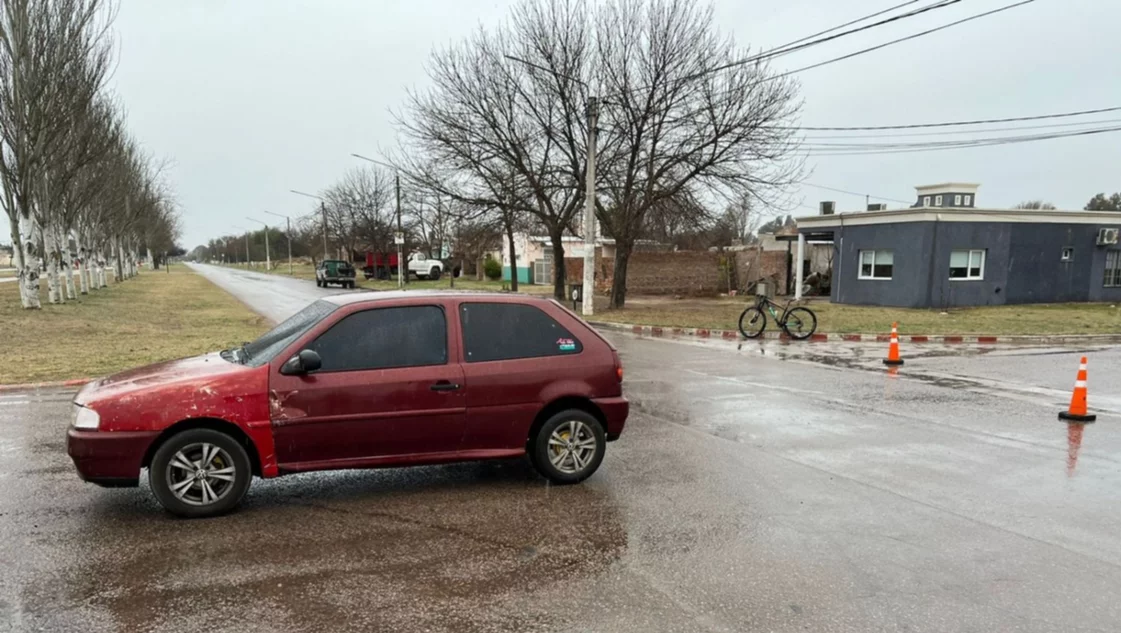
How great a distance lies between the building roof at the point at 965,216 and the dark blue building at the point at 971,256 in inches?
1.5

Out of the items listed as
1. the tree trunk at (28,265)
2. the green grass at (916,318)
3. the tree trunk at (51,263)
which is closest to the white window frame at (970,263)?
the green grass at (916,318)

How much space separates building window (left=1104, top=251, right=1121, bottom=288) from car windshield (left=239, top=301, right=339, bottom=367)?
33.9 metres

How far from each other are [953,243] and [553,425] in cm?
2469

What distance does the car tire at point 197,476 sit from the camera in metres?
4.56

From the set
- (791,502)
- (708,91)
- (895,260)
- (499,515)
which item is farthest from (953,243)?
(499,515)

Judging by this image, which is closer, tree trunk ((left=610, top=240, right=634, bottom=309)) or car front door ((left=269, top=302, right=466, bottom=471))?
car front door ((left=269, top=302, right=466, bottom=471))

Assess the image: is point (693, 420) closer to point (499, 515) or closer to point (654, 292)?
point (499, 515)

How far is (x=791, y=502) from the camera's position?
5.24 meters

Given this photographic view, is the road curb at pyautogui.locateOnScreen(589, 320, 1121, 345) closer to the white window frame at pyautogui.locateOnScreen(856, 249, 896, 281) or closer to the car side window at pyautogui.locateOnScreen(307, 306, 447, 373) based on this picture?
the white window frame at pyautogui.locateOnScreen(856, 249, 896, 281)

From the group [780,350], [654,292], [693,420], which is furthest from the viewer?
[654,292]

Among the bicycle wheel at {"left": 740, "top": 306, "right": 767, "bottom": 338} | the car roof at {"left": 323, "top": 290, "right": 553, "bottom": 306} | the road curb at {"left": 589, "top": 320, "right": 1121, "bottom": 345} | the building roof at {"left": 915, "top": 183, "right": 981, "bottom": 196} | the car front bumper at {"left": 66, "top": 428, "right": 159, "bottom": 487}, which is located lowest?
the road curb at {"left": 589, "top": 320, "right": 1121, "bottom": 345}

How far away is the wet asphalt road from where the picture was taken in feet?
11.5

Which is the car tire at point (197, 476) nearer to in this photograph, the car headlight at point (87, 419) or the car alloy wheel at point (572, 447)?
the car headlight at point (87, 419)

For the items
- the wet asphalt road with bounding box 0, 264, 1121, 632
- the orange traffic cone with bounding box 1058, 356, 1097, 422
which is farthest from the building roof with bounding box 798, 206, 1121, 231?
the wet asphalt road with bounding box 0, 264, 1121, 632
